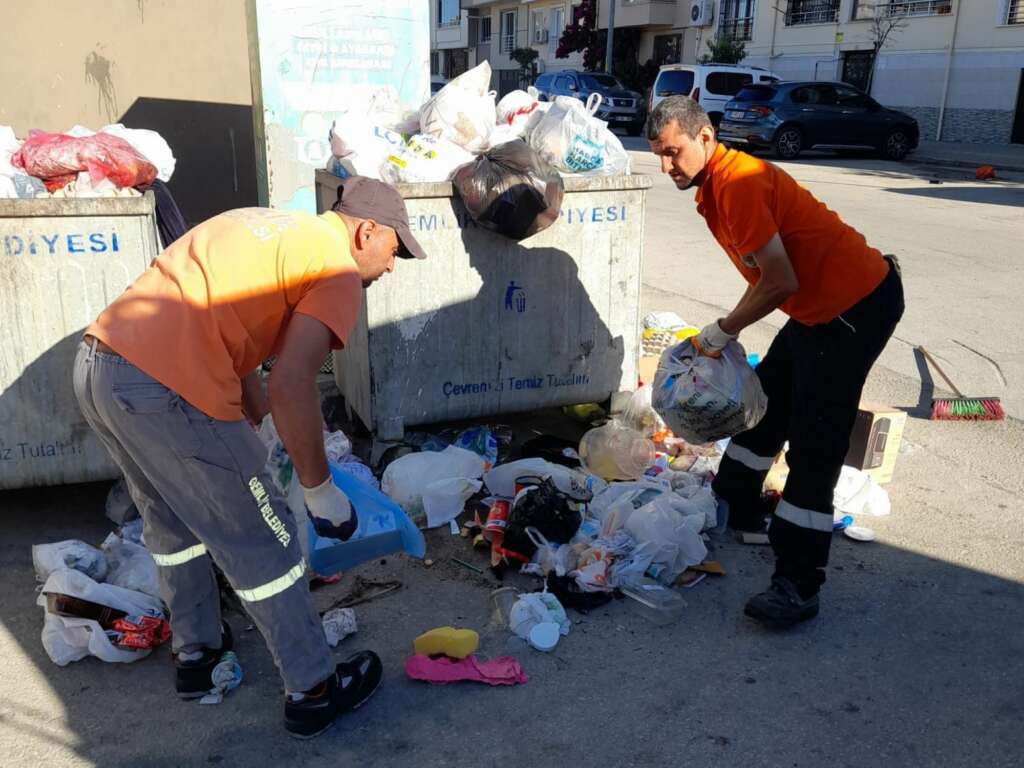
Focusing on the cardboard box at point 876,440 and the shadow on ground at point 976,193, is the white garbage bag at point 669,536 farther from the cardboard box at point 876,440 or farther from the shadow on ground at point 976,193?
the shadow on ground at point 976,193

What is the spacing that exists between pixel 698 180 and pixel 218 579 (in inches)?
89.0

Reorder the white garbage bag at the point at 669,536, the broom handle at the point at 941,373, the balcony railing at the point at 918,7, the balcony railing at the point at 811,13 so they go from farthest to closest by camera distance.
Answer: the balcony railing at the point at 811,13, the balcony railing at the point at 918,7, the broom handle at the point at 941,373, the white garbage bag at the point at 669,536

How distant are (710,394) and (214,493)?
192 centimetres

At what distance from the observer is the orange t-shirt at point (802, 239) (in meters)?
3.26

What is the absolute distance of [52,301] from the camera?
3.64 m

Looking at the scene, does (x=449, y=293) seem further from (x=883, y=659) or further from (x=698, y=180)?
(x=883, y=659)

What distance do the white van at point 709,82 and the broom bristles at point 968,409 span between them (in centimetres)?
2007

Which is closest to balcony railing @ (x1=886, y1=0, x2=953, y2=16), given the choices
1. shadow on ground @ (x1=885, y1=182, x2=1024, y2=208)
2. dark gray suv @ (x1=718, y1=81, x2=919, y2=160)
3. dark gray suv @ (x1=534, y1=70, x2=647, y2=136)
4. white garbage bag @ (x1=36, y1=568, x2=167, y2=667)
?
dark gray suv @ (x1=718, y1=81, x2=919, y2=160)

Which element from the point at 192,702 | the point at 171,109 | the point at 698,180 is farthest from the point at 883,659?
the point at 171,109

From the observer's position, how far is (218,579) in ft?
11.5

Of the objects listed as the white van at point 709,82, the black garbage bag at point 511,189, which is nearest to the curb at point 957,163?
the white van at point 709,82

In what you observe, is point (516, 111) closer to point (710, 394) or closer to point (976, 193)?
point (710, 394)

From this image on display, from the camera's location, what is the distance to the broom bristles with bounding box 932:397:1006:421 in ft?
17.5

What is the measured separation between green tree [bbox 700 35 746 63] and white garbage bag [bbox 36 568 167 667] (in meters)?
31.5
